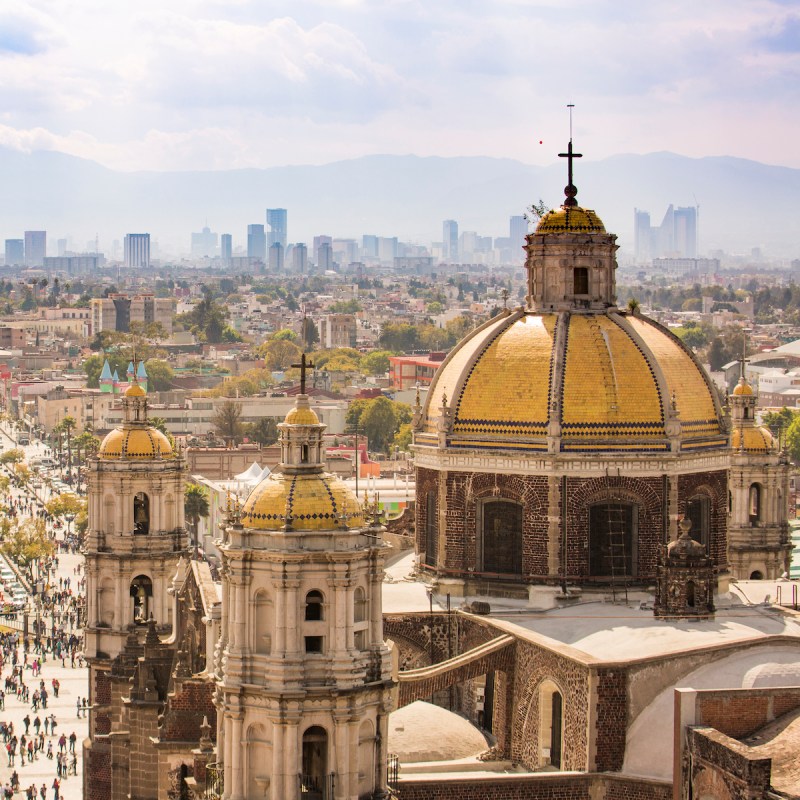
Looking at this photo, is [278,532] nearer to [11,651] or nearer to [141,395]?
[141,395]

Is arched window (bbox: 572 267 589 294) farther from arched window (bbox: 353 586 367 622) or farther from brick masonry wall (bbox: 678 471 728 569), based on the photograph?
arched window (bbox: 353 586 367 622)

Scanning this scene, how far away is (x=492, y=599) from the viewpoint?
141ft

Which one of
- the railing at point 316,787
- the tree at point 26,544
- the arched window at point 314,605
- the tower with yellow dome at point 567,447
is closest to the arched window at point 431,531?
the tower with yellow dome at point 567,447

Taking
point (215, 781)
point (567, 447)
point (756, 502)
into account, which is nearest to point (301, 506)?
point (215, 781)

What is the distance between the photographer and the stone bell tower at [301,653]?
30.7 metres

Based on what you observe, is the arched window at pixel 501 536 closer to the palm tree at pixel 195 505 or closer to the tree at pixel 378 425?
the palm tree at pixel 195 505

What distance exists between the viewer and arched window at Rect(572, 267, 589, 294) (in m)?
45.5

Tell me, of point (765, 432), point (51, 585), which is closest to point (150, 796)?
point (765, 432)

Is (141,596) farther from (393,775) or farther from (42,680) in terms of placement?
(393,775)

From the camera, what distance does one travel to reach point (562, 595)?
42094mm

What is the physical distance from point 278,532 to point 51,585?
54.2 m

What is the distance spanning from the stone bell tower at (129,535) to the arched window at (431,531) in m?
9.30

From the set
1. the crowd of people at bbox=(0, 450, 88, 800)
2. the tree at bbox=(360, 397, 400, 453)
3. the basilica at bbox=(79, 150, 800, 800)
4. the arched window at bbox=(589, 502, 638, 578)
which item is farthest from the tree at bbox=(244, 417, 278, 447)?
the arched window at bbox=(589, 502, 638, 578)

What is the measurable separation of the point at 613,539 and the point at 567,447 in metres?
1.92
